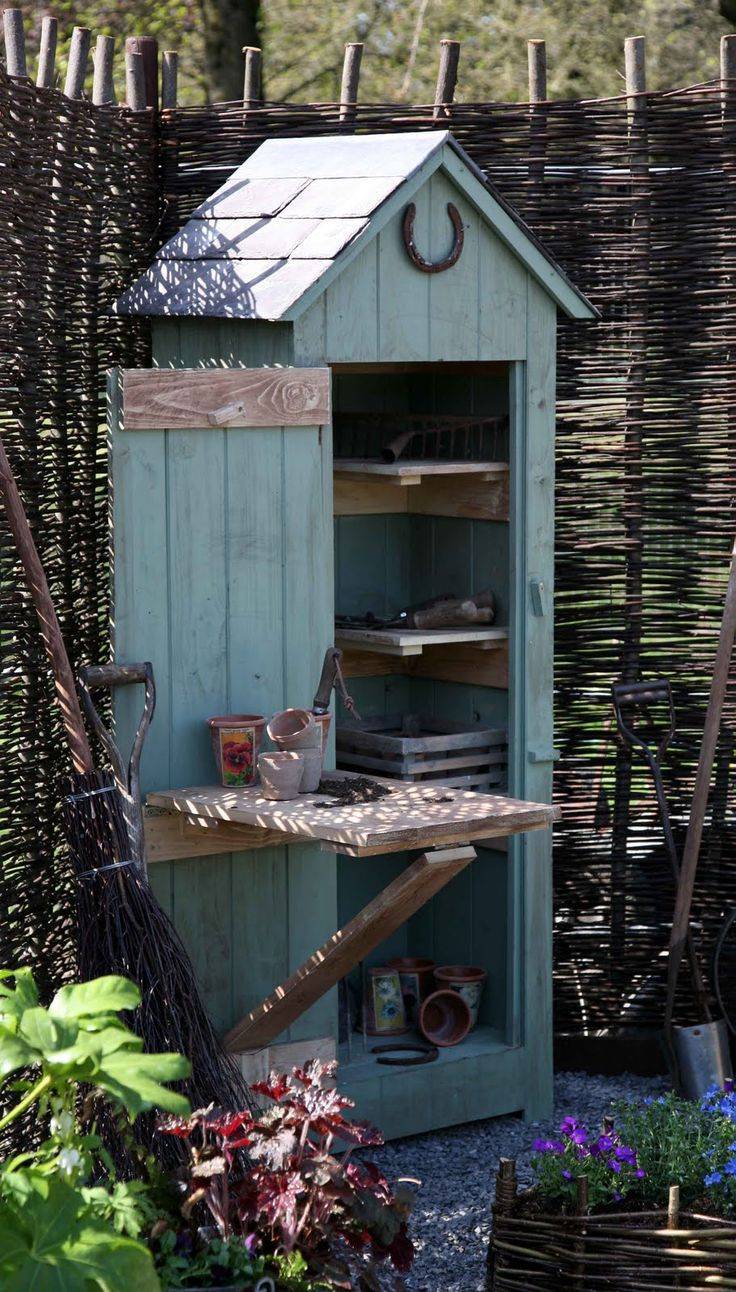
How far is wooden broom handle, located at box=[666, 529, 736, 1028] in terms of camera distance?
4621 mm

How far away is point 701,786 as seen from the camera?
15.2 feet

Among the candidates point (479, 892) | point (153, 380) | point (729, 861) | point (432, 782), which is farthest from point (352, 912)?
point (153, 380)

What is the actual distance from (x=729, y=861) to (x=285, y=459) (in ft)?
6.32

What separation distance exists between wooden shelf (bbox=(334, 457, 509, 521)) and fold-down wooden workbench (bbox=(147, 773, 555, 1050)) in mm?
835

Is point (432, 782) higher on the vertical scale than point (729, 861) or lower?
higher

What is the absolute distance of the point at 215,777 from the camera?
12.6ft

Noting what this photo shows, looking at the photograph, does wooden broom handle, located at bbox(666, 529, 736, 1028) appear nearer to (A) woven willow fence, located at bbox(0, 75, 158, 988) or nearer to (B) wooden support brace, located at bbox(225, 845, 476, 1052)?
(B) wooden support brace, located at bbox(225, 845, 476, 1052)

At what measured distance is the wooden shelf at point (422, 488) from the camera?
170 inches

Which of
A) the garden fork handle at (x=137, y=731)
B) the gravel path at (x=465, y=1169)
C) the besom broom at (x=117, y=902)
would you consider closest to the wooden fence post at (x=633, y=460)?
the gravel path at (x=465, y=1169)

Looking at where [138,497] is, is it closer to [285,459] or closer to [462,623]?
[285,459]

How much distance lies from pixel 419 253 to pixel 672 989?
2.09m

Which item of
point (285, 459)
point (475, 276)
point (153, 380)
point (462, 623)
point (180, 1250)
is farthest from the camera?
point (462, 623)

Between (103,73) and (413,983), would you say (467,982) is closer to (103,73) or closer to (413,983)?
(413,983)

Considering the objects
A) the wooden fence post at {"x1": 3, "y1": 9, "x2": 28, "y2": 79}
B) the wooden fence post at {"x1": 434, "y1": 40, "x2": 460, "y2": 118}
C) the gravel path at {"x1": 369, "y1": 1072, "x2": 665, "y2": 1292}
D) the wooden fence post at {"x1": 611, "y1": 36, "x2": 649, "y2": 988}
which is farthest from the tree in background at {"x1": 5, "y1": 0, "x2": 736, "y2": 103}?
the gravel path at {"x1": 369, "y1": 1072, "x2": 665, "y2": 1292}
